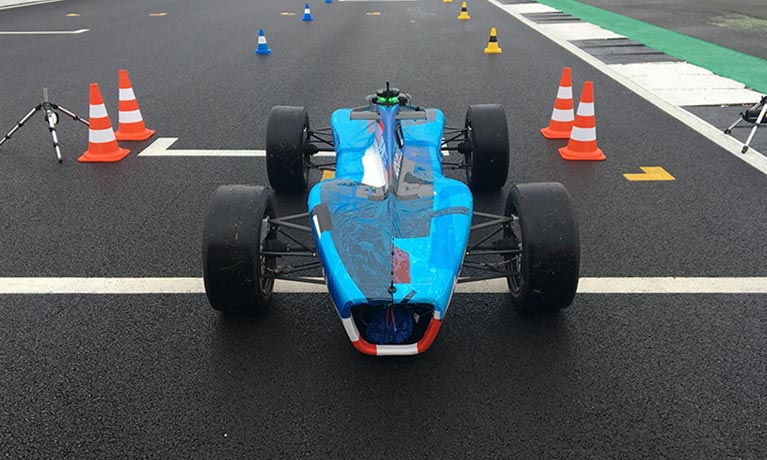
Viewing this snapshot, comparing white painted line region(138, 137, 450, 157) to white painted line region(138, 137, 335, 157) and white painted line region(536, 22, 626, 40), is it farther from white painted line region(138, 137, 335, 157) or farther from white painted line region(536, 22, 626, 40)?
white painted line region(536, 22, 626, 40)

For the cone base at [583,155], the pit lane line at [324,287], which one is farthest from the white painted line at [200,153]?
the pit lane line at [324,287]

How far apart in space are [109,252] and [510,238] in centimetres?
299

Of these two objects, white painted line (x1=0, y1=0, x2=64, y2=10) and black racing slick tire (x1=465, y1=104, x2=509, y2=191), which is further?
white painted line (x1=0, y1=0, x2=64, y2=10)

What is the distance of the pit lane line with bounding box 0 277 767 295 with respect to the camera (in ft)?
14.2

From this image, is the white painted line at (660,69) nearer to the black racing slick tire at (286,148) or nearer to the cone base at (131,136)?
the black racing slick tire at (286,148)

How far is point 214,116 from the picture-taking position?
347 inches

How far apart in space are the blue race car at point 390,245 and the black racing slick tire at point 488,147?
109cm

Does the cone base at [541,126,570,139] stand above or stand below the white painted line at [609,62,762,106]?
below

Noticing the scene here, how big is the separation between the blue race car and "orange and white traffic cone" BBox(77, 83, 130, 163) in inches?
135

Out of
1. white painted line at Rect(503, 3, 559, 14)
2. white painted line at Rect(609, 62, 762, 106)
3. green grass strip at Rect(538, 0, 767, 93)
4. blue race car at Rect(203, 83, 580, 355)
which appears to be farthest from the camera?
white painted line at Rect(503, 3, 559, 14)

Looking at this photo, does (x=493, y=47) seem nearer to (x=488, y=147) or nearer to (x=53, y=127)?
(x=488, y=147)

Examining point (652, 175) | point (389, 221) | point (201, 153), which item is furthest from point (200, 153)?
point (652, 175)

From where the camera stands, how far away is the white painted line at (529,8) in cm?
1978

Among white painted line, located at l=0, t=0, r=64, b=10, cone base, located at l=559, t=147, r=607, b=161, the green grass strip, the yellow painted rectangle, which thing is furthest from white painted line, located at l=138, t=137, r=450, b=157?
white painted line, located at l=0, t=0, r=64, b=10
